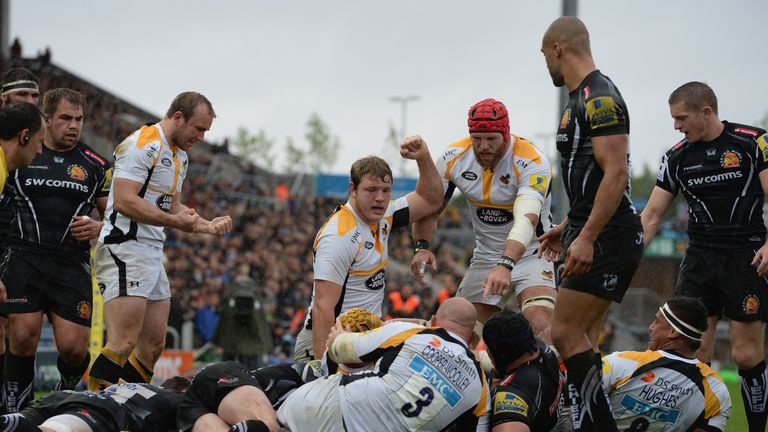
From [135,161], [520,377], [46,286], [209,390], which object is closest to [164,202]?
[135,161]

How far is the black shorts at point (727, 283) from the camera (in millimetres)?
7086

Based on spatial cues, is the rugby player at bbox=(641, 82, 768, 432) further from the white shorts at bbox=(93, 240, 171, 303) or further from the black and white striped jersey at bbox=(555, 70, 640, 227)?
the white shorts at bbox=(93, 240, 171, 303)

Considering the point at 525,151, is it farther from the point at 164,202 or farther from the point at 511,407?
the point at 164,202

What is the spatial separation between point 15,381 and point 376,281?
3.16 m

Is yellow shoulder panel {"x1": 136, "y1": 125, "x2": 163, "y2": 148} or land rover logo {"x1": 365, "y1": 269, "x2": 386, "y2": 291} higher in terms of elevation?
yellow shoulder panel {"x1": 136, "y1": 125, "x2": 163, "y2": 148}

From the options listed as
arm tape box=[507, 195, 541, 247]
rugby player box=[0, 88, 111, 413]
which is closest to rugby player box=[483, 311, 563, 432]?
arm tape box=[507, 195, 541, 247]

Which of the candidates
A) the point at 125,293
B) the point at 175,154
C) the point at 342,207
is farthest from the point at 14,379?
the point at 342,207

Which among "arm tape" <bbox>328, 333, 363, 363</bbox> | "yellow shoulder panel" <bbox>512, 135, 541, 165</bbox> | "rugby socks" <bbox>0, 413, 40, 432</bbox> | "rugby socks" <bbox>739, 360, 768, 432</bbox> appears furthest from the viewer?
"yellow shoulder panel" <bbox>512, 135, 541, 165</bbox>

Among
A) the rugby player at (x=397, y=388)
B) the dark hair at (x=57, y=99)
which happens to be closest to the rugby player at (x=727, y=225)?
the rugby player at (x=397, y=388)

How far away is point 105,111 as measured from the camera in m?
26.0

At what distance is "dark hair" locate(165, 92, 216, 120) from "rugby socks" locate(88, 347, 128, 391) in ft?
6.78

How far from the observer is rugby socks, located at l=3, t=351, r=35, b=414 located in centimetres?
727

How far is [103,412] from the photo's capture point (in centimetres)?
561

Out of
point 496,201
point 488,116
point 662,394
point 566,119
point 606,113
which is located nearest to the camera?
point 606,113
